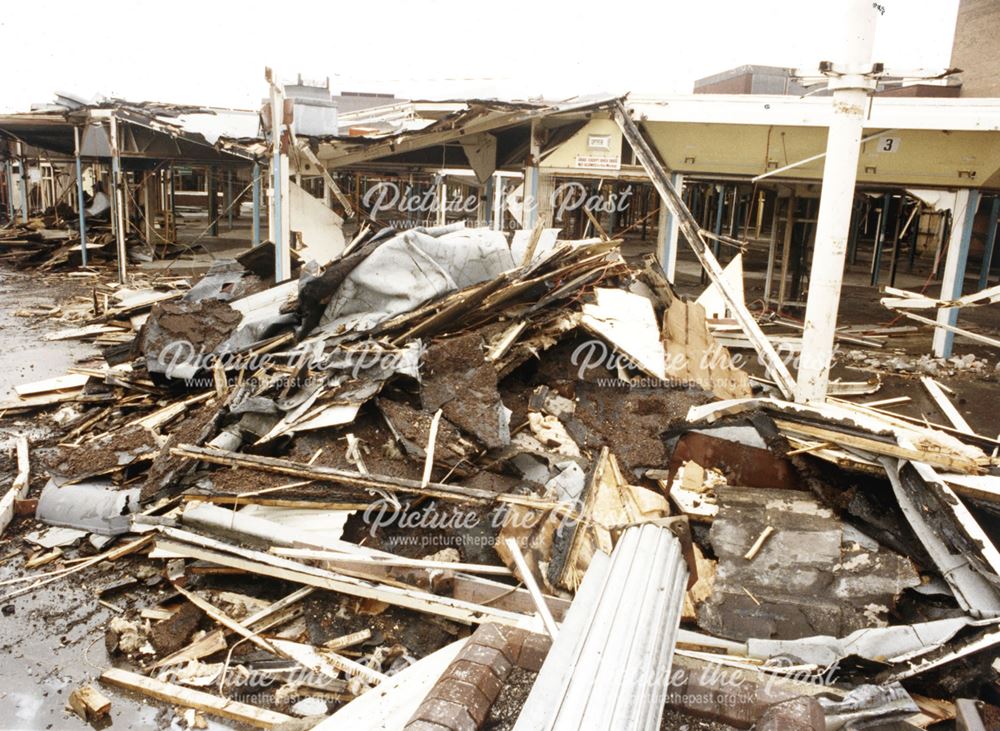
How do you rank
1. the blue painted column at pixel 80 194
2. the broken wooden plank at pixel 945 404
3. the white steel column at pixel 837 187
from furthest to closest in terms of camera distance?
1. the blue painted column at pixel 80 194
2. the broken wooden plank at pixel 945 404
3. the white steel column at pixel 837 187

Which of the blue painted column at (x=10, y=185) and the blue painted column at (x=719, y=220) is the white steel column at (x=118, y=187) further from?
the blue painted column at (x=719, y=220)

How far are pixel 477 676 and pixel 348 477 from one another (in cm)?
318

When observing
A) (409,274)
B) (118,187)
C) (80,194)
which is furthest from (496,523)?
(80,194)

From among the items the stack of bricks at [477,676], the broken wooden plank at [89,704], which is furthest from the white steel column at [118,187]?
the stack of bricks at [477,676]

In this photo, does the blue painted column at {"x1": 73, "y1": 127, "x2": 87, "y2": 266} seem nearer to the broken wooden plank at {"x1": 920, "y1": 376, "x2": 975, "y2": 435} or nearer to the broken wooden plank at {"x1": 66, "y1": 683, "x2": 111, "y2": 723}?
the broken wooden plank at {"x1": 66, "y1": 683, "x2": 111, "y2": 723}

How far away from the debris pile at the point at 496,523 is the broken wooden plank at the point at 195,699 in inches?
0.7

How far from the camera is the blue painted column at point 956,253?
1148 centimetres

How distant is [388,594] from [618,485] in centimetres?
208

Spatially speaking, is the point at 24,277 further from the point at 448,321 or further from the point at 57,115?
the point at 448,321

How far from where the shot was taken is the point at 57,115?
1700 centimetres

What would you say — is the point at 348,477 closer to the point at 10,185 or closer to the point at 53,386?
the point at 53,386

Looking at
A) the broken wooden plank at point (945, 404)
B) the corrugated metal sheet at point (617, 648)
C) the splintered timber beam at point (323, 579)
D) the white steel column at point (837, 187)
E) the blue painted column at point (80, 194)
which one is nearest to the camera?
the corrugated metal sheet at point (617, 648)

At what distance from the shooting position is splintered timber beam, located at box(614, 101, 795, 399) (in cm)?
757

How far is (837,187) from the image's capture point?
6.61 m
